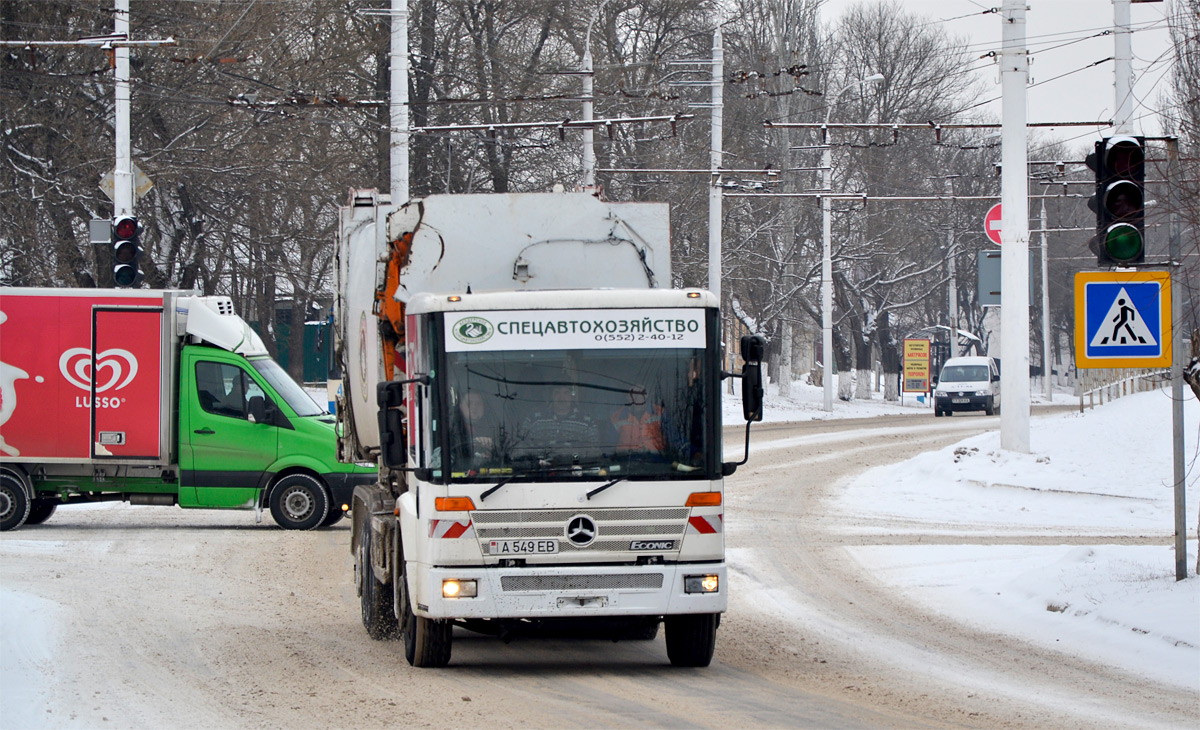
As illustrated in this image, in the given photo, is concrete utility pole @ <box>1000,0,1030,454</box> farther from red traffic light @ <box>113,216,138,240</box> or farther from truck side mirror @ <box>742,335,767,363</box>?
truck side mirror @ <box>742,335,767,363</box>

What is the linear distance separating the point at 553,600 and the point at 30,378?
1110 centimetres

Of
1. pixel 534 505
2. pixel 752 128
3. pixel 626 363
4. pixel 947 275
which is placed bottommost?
pixel 534 505

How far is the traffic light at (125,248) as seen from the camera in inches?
798

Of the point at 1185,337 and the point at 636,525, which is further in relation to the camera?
the point at 1185,337

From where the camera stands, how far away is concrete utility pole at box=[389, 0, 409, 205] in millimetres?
22812

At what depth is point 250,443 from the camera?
1758 centimetres

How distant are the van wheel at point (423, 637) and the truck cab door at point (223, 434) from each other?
28.3 ft

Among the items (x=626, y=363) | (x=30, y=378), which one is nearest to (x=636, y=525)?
(x=626, y=363)

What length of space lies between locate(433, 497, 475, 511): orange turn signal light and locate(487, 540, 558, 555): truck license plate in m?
0.26

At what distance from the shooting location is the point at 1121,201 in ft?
34.1

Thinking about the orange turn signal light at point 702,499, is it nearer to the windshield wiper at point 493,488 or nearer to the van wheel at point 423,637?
the windshield wiper at point 493,488

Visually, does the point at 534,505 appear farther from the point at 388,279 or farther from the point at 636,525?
the point at 388,279

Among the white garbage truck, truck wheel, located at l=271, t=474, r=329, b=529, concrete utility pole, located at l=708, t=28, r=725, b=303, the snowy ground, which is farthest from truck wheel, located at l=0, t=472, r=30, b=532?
concrete utility pole, located at l=708, t=28, r=725, b=303

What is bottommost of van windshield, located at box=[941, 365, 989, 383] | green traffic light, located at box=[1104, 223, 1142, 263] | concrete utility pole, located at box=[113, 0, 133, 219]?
van windshield, located at box=[941, 365, 989, 383]
